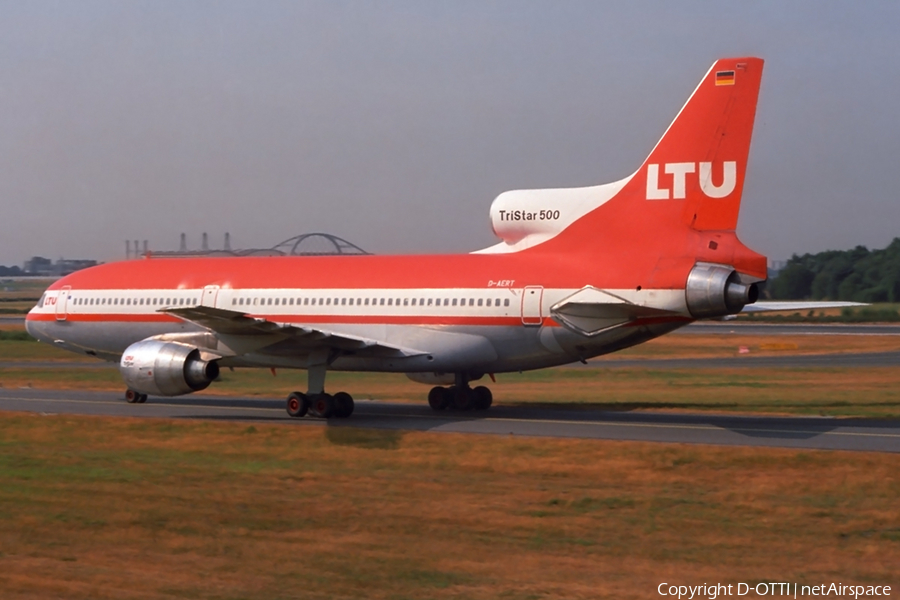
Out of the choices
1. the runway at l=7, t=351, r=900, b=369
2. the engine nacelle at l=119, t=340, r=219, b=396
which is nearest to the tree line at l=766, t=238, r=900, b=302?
the runway at l=7, t=351, r=900, b=369

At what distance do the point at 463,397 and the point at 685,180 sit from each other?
28.8 feet

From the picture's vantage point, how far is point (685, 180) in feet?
79.3

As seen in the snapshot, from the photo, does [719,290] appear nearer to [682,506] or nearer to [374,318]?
[682,506]

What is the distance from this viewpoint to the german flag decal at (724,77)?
23453 millimetres

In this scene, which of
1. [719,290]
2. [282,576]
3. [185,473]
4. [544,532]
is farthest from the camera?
[719,290]

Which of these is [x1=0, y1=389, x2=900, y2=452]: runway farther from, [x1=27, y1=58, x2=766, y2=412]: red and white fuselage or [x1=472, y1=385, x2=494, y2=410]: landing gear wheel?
[x1=27, y1=58, x2=766, y2=412]: red and white fuselage

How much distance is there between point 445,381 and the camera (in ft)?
97.7

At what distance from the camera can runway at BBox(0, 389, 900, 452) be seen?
70.9 feet

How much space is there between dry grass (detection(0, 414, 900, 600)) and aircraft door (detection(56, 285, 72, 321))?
40.1 feet

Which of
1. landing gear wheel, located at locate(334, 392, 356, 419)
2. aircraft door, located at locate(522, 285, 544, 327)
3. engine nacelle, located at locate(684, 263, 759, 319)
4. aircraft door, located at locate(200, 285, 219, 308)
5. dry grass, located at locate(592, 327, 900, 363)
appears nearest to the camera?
engine nacelle, located at locate(684, 263, 759, 319)

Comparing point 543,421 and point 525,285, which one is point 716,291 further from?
point 543,421

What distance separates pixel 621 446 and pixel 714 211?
6190mm

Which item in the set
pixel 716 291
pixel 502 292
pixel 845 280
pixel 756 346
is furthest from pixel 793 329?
pixel 716 291

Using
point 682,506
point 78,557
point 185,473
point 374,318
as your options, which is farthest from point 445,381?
point 78,557
